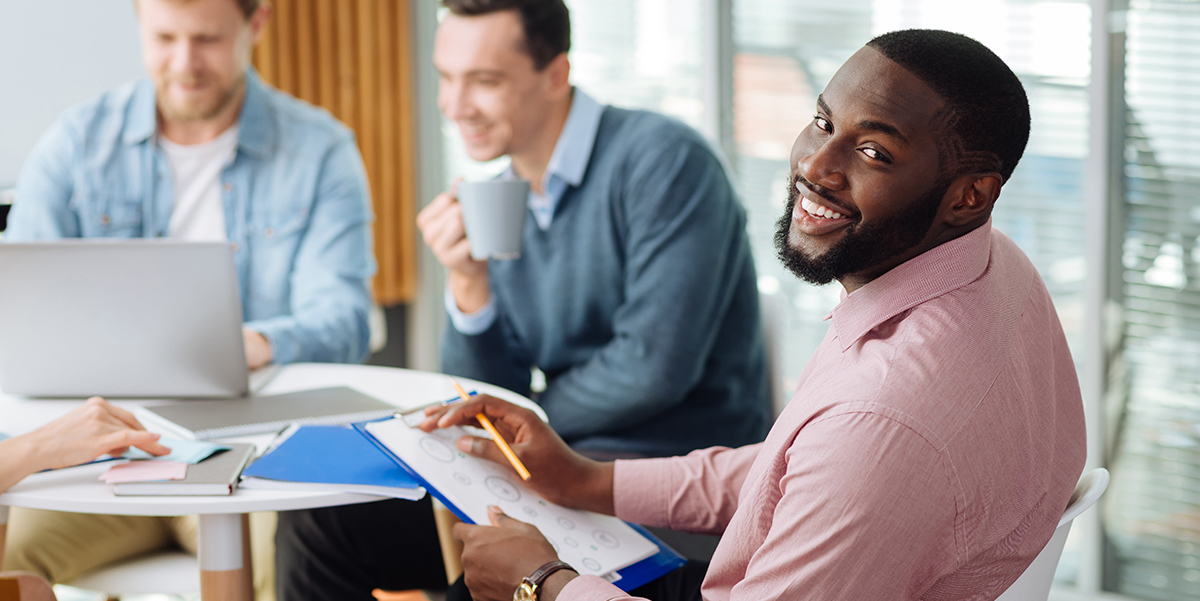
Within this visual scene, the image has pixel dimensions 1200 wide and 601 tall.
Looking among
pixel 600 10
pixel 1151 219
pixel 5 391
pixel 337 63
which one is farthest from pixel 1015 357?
pixel 337 63

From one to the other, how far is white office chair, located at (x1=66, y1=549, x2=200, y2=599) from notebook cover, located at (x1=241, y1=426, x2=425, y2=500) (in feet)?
1.31

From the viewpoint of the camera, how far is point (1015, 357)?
88 cm

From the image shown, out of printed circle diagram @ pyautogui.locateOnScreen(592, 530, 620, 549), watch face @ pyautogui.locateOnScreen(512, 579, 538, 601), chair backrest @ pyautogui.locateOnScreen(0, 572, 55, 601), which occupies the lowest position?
printed circle diagram @ pyautogui.locateOnScreen(592, 530, 620, 549)

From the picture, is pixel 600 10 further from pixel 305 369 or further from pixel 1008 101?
pixel 1008 101

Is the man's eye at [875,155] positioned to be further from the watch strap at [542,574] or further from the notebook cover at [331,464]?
the notebook cover at [331,464]

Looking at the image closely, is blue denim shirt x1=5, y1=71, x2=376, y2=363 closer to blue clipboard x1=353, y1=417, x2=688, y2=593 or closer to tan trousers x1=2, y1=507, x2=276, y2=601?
tan trousers x1=2, y1=507, x2=276, y2=601

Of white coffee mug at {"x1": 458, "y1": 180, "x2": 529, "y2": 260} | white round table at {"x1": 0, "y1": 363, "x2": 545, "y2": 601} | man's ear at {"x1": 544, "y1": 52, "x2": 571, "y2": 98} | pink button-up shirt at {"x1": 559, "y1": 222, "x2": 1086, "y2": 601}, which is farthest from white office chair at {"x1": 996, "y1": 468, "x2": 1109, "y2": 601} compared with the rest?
man's ear at {"x1": 544, "y1": 52, "x2": 571, "y2": 98}

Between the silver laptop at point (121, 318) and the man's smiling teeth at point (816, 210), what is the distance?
2.96ft

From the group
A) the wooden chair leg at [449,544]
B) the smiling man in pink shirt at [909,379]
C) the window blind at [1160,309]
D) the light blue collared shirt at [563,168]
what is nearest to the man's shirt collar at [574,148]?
the light blue collared shirt at [563,168]

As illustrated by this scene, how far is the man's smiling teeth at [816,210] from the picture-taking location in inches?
37.3

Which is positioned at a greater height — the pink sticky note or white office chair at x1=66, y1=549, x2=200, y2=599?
the pink sticky note

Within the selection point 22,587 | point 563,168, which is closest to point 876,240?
point 22,587

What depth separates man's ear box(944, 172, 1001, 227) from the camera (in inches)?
35.3

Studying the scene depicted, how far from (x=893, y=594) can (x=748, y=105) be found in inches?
94.6
